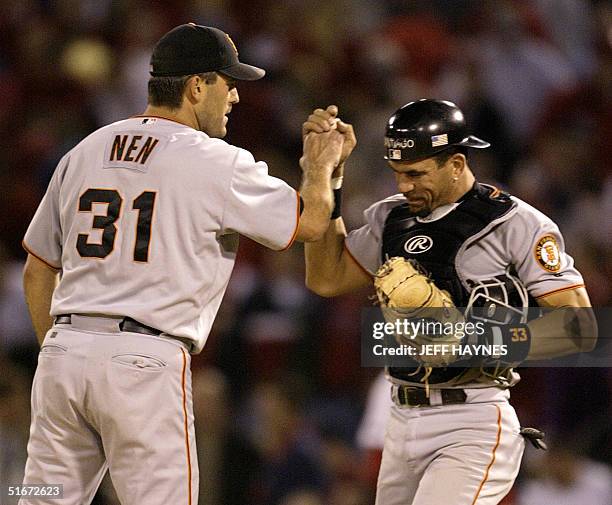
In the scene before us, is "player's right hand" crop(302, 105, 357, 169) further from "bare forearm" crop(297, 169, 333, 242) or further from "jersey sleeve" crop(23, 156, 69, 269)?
"jersey sleeve" crop(23, 156, 69, 269)

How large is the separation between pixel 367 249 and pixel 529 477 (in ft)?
7.96

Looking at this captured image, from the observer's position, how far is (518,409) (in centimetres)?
633

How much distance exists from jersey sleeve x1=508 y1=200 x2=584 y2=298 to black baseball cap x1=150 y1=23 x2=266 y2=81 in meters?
1.06

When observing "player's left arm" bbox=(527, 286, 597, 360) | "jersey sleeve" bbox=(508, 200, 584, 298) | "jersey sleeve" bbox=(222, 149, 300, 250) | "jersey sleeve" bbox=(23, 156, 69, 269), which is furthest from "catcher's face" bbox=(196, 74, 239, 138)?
"player's left arm" bbox=(527, 286, 597, 360)

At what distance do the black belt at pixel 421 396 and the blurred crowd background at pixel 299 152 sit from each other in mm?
2011

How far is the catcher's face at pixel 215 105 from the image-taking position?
150 inches

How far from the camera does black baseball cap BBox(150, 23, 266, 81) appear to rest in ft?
12.3

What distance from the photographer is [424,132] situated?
3988 mm

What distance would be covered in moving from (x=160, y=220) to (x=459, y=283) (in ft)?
3.50

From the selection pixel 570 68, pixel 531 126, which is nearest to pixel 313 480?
pixel 531 126

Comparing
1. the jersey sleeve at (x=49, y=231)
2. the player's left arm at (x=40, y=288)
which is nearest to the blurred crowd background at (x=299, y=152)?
the player's left arm at (x=40, y=288)

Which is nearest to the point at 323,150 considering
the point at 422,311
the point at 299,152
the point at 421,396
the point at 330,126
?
the point at 330,126

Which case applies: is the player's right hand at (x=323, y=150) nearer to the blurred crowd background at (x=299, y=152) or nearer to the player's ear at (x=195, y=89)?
the player's ear at (x=195, y=89)

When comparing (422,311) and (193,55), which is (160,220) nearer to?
(193,55)
